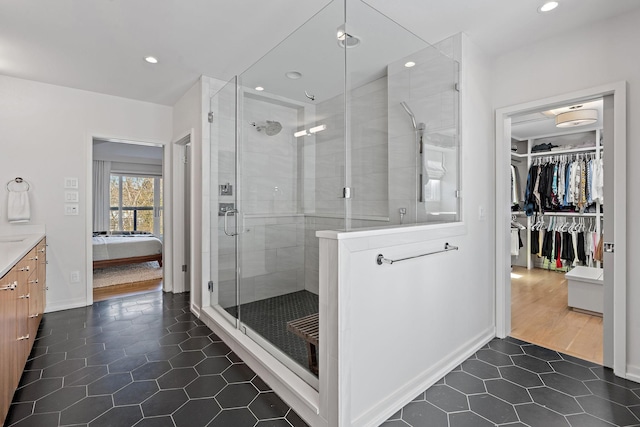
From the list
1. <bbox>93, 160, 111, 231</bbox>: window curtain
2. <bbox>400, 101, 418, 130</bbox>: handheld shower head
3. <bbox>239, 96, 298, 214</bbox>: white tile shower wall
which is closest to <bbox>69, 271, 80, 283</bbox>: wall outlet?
<bbox>239, 96, 298, 214</bbox>: white tile shower wall

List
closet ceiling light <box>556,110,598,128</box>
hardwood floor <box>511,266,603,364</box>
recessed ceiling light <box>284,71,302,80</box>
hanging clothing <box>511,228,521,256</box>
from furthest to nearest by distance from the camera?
hanging clothing <box>511,228,521,256</box>
closet ceiling light <box>556,110,598,128</box>
hardwood floor <box>511,266,603,364</box>
recessed ceiling light <box>284,71,302,80</box>

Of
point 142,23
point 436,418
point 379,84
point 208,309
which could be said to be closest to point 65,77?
point 142,23

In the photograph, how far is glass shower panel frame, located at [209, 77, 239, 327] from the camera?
9.80ft

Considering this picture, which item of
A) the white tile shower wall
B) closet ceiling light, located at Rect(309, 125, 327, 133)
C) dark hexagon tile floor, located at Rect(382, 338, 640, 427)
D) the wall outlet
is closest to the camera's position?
dark hexagon tile floor, located at Rect(382, 338, 640, 427)

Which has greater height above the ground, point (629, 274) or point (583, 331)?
point (629, 274)

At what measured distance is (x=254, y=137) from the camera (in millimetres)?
2865

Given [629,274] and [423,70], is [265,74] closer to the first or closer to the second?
[423,70]

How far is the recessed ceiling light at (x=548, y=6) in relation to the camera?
6.61 ft

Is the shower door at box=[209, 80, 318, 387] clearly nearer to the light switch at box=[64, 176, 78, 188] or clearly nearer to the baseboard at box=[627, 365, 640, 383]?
the light switch at box=[64, 176, 78, 188]

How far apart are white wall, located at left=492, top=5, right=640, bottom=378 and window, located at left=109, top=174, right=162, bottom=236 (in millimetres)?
7655

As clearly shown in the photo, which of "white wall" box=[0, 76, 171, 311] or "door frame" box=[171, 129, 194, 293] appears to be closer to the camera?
"white wall" box=[0, 76, 171, 311]

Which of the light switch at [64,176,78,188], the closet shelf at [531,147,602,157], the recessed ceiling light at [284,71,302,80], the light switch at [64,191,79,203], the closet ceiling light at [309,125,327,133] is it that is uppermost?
the recessed ceiling light at [284,71,302,80]

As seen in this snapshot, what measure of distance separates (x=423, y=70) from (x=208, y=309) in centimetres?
292

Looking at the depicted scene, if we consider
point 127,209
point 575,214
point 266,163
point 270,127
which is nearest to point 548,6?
point 270,127
